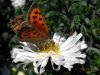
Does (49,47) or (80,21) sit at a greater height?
(80,21)

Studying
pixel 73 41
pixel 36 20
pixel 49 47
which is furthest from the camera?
pixel 49 47

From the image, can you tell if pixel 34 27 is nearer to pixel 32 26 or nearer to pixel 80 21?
pixel 32 26

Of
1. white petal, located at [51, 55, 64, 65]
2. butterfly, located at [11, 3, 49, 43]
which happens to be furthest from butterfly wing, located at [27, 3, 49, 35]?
white petal, located at [51, 55, 64, 65]

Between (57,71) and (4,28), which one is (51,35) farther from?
(4,28)

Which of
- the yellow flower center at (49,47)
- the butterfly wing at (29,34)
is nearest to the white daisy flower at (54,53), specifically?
the yellow flower center at (49,47)

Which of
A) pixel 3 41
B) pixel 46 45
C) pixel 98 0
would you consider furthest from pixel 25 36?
pixel 3 41

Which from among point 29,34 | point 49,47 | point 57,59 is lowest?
point 49,47

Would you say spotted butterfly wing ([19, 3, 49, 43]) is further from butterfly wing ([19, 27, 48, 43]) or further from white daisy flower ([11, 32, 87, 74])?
Result: white daisy flower ([11, 32, 87, 74])

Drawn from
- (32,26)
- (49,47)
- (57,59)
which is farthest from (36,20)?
(49,47)
